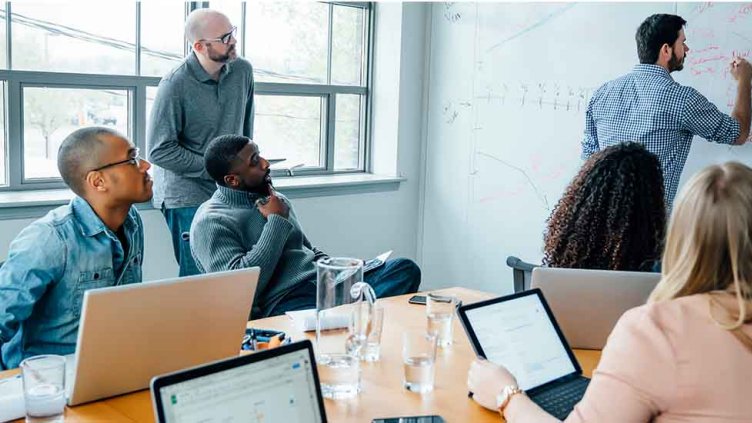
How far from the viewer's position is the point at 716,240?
1306 millimetres

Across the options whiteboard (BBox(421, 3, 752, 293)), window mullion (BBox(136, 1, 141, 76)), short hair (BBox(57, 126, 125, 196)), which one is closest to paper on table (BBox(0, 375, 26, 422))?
short hair (BBox(57, 126, 125, 196))

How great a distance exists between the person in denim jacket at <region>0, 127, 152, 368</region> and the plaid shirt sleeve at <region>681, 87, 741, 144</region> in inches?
88.6

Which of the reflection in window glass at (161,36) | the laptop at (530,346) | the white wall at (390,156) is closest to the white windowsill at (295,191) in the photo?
the white wall at (390,156)

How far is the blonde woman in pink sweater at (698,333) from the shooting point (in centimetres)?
129

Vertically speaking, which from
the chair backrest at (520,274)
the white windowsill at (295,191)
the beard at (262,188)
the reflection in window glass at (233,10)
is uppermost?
the reflection in window glass at (233,10)

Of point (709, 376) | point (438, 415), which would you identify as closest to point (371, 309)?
point (438, 415)

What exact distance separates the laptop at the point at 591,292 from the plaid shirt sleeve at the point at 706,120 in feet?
5.62

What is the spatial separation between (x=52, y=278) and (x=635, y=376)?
4.65 ft

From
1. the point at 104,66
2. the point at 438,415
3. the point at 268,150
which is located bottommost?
the point at 438,415

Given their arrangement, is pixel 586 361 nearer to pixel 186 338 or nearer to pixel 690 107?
pixel 186 338

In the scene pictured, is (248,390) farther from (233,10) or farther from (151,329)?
(233,10)

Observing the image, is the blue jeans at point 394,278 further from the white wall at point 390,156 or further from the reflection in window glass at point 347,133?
the reflection in window glass at point 347,133

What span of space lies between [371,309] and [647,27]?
2.28m

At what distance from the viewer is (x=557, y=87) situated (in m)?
4.32
